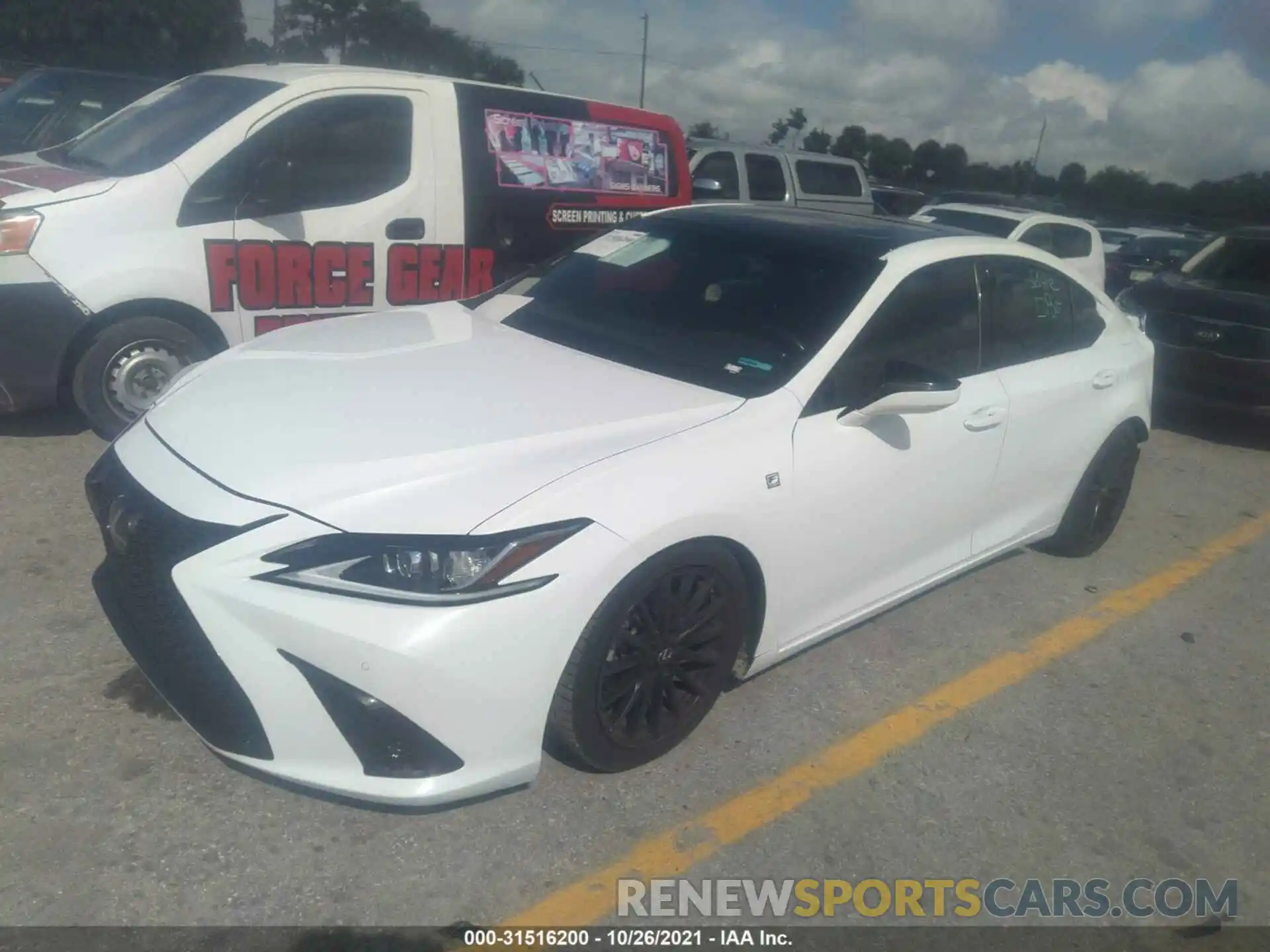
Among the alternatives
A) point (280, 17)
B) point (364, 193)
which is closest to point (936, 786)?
point (364, 193)

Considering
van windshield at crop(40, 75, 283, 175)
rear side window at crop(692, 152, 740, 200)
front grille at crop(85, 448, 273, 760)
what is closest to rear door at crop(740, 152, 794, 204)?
rear side window at crop(692, 152, 740, 200)

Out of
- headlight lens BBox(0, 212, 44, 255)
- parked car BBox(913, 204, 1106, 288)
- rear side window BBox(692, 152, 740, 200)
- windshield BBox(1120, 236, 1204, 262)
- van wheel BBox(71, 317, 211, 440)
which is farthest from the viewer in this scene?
windshield BBox(1120, 236, 1204, 262)

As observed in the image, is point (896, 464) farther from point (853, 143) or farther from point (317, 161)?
point (853, 143)

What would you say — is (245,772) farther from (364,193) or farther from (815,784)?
(364,193)

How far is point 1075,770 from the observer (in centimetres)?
334

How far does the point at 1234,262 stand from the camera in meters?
8.38

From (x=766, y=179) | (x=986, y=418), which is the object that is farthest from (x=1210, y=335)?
(x=766, y=179)

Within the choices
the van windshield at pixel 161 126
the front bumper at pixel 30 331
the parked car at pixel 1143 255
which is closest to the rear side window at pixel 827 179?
the parked car at pixel 1143 255

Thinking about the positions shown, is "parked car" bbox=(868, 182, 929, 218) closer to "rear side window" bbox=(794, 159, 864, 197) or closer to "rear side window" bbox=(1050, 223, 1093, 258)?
"rear side window" bbox=(794, 159, 864, 197)

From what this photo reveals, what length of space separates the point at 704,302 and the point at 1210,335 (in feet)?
18.3

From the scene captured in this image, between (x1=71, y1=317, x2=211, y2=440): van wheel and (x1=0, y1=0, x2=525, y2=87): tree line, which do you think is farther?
(x1=0, y1=0, x2=525, y2=87): tree line

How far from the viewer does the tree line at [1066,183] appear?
133ft

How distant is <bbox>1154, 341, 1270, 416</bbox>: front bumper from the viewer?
24.2 ft

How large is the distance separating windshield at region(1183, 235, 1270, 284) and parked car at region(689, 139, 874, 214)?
3622mm
